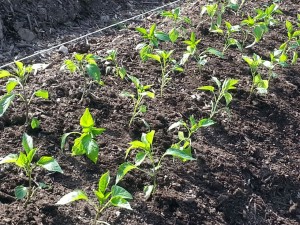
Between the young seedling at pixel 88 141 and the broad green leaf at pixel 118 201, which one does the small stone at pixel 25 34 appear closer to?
the young seedling at pixel 88 141

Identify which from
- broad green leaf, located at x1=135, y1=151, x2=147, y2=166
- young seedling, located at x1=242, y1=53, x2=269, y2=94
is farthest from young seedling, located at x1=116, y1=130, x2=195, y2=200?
young seedling, located at x1=242, y1=53, x2=269, y2=94

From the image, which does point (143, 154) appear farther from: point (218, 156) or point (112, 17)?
point (112, 17)

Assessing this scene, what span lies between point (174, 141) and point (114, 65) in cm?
94

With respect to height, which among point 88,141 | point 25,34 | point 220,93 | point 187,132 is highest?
point 25,34

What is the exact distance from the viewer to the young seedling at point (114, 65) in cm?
337

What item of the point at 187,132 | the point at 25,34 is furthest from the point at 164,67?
the point at 25,34

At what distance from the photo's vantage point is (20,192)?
235 centimetres

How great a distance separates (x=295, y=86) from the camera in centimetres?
385

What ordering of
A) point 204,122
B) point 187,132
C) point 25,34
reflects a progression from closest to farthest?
point 204,122, point 187,132, point 25,34

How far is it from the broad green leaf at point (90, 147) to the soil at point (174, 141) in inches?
8.1

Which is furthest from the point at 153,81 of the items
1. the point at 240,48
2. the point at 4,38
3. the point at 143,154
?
the point at 4,38

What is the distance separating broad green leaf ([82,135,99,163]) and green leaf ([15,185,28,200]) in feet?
1.13

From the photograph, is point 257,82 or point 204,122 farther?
point 257,82

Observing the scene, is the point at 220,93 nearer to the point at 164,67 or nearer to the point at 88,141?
the point at 164,67
